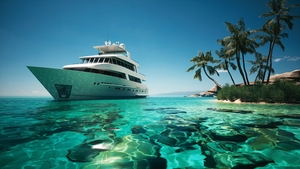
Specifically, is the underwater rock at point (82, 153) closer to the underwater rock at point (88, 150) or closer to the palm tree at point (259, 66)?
the underwater rock at point (88, 150)

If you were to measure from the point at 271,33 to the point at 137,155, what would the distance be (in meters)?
22.3

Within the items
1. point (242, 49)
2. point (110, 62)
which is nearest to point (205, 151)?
point (110, 62)

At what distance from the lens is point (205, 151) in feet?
7.89

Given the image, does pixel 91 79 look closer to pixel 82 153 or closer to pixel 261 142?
pixel 82 153

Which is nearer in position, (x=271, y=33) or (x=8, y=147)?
(x=8, y=147)

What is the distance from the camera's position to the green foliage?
1204 cm

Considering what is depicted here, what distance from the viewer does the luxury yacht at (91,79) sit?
44.7 ft

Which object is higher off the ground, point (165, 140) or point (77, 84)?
point (77, 84)

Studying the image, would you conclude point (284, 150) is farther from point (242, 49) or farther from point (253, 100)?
point (242, 49)

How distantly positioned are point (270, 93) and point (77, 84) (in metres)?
18.7

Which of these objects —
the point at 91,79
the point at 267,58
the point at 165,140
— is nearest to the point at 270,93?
the point at 267,58

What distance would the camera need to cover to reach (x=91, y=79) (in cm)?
1547

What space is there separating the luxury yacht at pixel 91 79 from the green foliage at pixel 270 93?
45.6 ft

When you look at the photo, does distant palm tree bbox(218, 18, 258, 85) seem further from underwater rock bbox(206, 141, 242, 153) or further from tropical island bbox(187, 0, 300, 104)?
underwater rock bbox(206, 141, 242, 153)
